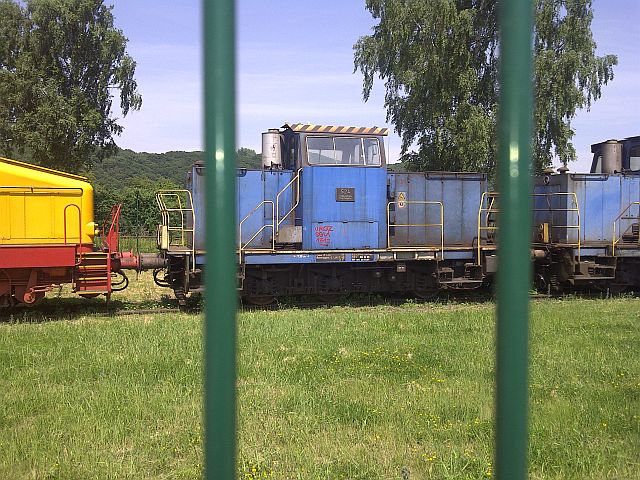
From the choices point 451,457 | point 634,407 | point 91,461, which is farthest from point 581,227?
point 91,461

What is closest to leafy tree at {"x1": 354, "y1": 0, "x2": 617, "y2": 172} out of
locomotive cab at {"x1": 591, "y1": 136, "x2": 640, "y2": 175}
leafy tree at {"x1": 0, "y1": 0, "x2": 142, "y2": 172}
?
locomotive cab at {"x1": 591, "y1": 136, "x2": 640, "y2": 175}

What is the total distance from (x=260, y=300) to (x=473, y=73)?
15521 millimetres

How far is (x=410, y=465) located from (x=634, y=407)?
2.58m

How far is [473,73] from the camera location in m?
23.2

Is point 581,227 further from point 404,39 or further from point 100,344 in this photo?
point 404,39

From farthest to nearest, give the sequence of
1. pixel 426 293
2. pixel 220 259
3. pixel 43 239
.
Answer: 1. pixel 426 293
2. pixel 43 239
3. pixel 220 259

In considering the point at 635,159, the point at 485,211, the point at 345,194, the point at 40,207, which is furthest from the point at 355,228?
the point at 635,159

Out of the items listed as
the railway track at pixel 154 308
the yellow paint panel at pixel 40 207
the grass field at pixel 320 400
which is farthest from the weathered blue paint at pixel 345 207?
the yellow paint panel at pixel 40 207

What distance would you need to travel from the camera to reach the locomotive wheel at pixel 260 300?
11.8 metres

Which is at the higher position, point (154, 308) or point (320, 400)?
point (154, 308)

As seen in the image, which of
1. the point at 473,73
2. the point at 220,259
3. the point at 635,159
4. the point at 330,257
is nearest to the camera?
the point at 220,259

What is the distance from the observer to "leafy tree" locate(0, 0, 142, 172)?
26281 mm

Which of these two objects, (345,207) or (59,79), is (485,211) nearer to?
(345,207)

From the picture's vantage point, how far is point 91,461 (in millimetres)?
4492
